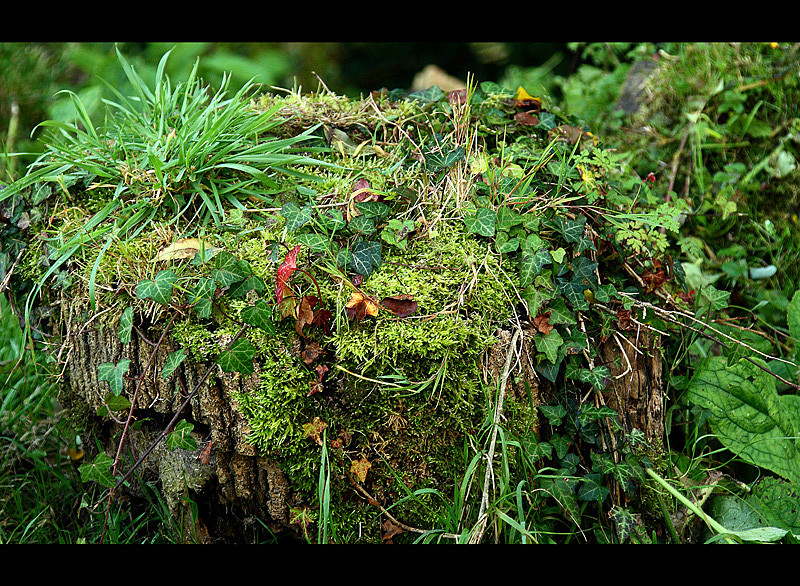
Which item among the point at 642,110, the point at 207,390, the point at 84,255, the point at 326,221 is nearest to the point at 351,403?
the point at 207,390

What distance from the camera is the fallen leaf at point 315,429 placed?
1831 millimetres

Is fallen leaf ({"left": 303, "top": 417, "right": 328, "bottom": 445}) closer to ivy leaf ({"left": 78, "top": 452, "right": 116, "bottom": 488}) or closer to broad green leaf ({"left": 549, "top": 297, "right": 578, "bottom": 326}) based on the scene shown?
ivy leaf ({"left": 78, "top": 452, "right": 116, "bottom": 488})

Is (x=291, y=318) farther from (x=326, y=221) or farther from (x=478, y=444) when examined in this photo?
(x=478, y=444)

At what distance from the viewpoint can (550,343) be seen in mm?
Result: 1896

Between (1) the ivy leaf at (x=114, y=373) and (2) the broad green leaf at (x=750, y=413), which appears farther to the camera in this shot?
(2) the broad green leaf at (x=750, y=413)

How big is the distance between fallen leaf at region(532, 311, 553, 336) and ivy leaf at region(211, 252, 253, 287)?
942 millimetres

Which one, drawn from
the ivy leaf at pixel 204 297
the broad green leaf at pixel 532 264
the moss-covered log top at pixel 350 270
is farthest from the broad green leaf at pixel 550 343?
the ivy leaf at pixel 204 297

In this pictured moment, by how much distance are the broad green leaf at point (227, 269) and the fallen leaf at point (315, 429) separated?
0.50 meters

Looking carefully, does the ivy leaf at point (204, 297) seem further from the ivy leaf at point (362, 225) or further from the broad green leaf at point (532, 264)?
the broad green leaf at point (532, 264)

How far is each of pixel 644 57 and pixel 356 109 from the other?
2.50m

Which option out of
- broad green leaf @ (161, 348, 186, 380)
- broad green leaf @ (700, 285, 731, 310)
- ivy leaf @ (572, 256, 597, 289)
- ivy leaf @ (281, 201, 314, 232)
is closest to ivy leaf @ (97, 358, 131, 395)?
broad green leaf @ (161, 348, 186, 380)

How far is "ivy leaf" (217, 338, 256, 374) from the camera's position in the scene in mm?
1761

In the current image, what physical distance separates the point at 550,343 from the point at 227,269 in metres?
1.04

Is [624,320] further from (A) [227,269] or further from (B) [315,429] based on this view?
(A) [227,269]
